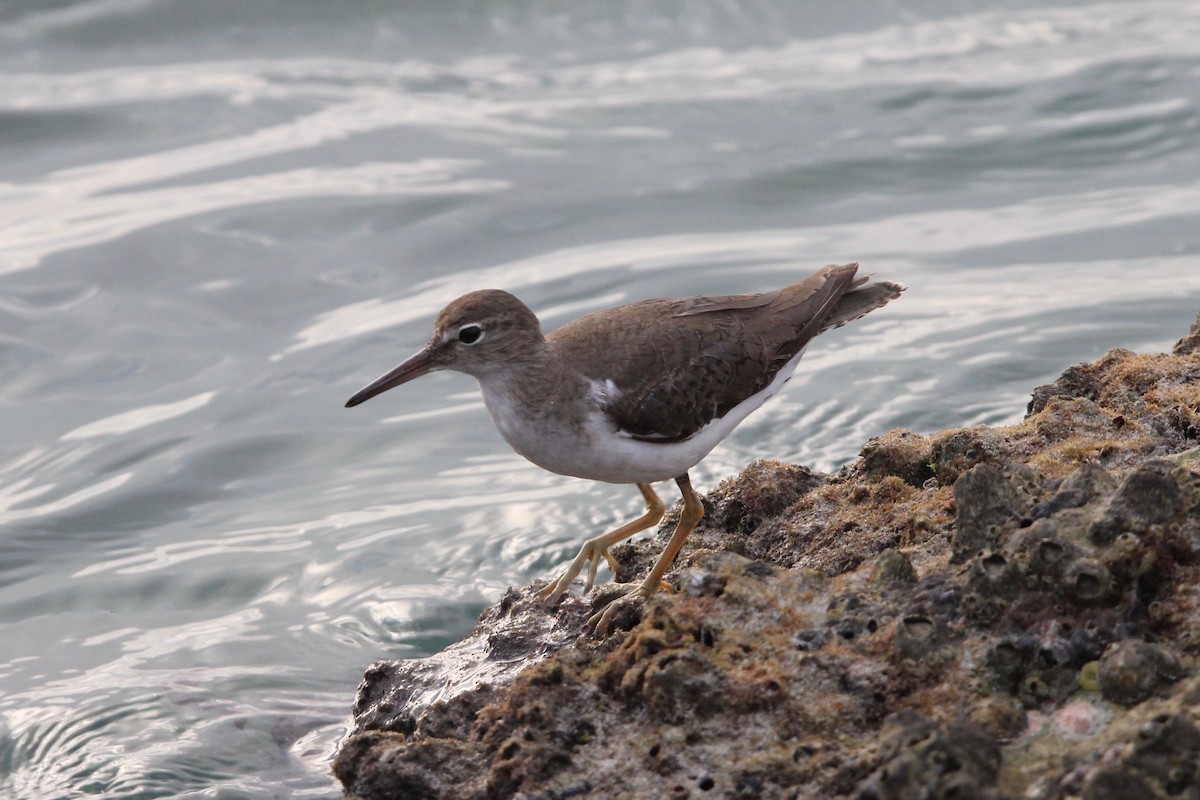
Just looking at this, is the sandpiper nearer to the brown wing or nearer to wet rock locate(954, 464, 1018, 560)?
the brown wing

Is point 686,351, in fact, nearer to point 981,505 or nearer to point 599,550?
point 599,550

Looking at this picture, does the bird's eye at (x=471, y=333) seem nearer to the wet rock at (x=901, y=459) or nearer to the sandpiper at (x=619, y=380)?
the sandpiper at (x=619, y=380)

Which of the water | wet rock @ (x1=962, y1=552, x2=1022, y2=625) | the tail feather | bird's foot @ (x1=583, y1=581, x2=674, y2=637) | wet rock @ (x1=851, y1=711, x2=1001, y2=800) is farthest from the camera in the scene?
the water

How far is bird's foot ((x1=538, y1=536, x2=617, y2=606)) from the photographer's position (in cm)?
587

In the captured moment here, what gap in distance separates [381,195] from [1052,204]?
20.8 feet

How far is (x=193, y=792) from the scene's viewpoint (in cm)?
570

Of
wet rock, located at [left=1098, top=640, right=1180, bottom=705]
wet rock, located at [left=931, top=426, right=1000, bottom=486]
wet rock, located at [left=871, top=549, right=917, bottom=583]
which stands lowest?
wet rock, located at [left=1098, top=640, right=1180, bottom=705]

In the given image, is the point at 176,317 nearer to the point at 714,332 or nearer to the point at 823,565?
the point at 714,332

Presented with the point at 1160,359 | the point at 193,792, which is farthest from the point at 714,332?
the point at 193,792

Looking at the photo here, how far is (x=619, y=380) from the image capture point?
19.1 feet

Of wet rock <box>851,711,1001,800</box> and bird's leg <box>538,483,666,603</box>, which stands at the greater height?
wet rock <box>851,711,1001,800</box>

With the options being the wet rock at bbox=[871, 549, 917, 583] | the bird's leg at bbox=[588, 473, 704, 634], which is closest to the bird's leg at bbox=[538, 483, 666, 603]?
the bird's leg at bbox=[588, 473, 704, 634]

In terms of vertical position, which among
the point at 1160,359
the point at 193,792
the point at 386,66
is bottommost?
the point at 193,792

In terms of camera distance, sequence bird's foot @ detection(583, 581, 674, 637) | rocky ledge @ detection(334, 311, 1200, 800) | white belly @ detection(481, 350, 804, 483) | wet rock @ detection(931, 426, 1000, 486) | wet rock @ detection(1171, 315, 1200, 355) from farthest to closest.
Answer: wet rock @ detection(1171, 315, 1200, 355), white belly @ detection(481, 350, 804, 483), wet rock @ detection(931, 426, 1000, 486), bird's foot @ detection(583, 581, 674, 637), rocky ledge @ detection(334, 311, 1200, 800)
